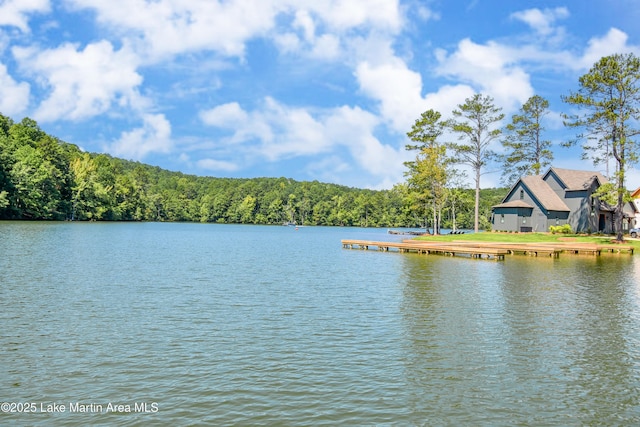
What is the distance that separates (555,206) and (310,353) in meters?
60.3

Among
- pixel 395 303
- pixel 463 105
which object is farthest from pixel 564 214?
pixel 395 303

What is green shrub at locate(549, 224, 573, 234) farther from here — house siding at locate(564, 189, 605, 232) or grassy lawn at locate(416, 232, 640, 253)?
house siding at locate(564, 189, 605, 232)

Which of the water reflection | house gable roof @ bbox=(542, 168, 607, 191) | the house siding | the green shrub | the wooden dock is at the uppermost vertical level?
house gable roof @ bbox=(542, 168, 607, 191)

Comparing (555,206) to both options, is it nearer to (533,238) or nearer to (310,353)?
(533,238)

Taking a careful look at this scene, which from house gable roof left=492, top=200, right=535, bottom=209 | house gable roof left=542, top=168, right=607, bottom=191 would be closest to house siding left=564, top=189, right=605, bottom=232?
house gable roof left=542, top=168, right=607, bottom=191

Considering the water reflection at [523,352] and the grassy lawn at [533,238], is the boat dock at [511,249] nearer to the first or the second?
the grassy lawn at [533,238]

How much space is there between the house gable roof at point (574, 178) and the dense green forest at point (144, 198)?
42.9ft

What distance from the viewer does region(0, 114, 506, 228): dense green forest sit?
87812mm

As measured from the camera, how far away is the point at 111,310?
51.2 feet

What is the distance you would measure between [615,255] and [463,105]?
26474mm

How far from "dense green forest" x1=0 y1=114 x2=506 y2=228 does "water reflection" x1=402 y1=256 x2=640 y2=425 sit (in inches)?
2222

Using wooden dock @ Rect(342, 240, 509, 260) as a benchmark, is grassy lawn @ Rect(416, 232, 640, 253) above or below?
above

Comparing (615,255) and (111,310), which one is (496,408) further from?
(615,255)

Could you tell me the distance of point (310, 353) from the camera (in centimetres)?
1154
